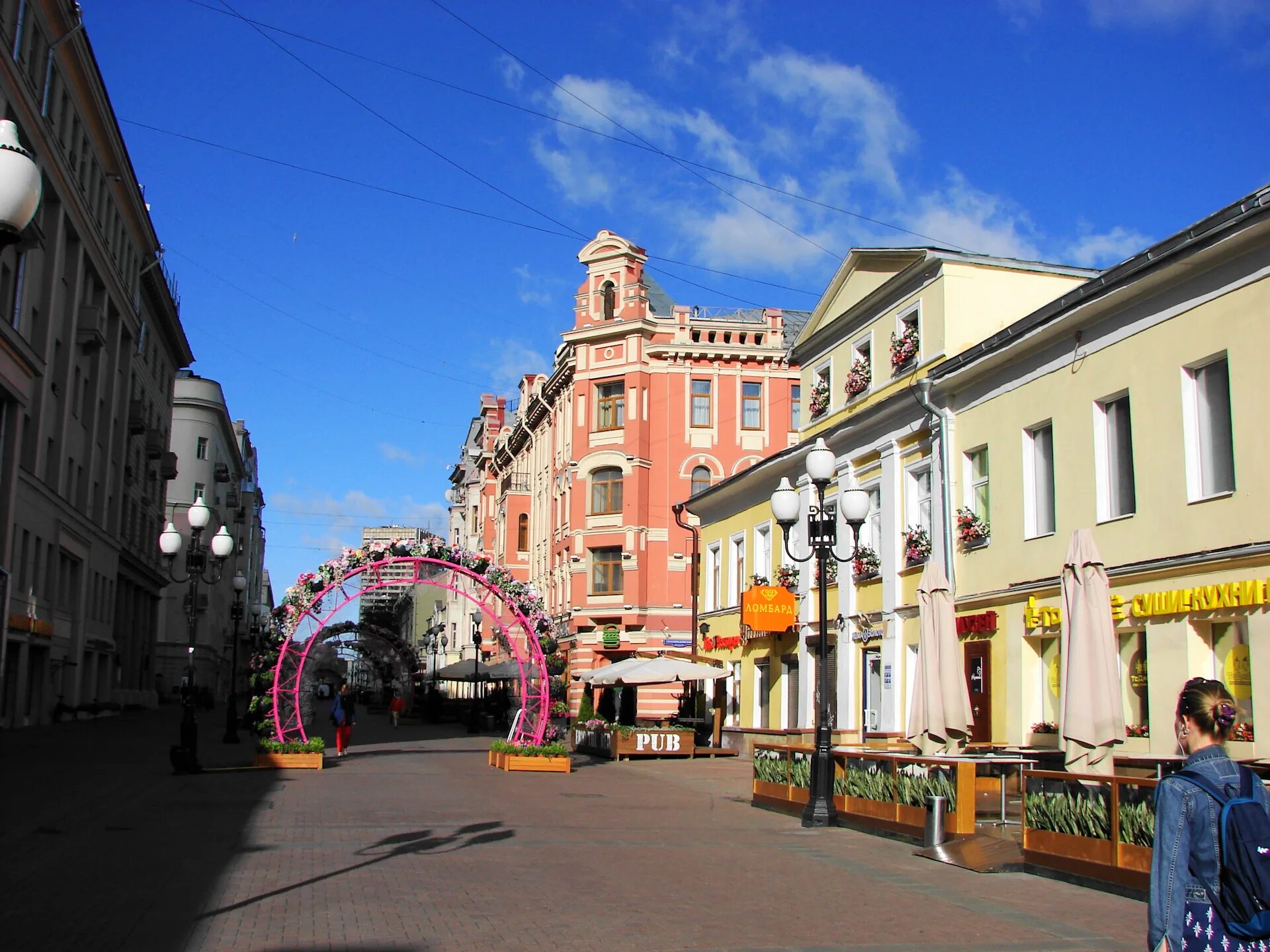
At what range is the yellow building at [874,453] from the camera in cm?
2245

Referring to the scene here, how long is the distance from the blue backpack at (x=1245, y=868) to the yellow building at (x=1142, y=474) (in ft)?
34.7

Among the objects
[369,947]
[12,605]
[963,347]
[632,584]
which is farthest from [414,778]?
[632,584]

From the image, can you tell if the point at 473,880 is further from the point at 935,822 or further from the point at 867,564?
the point at 867,564

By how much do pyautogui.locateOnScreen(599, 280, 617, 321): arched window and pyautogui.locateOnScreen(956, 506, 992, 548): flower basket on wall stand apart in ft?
94.8

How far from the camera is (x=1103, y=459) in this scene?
17.5m

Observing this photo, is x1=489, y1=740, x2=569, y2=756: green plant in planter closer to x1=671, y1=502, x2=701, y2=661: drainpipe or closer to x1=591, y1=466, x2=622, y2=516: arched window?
x1=671, y1=502, x2=701, y2=661: drainpipe

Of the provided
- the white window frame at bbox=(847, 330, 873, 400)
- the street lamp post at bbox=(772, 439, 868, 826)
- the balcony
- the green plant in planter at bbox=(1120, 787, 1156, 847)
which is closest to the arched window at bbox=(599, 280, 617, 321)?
the balcony

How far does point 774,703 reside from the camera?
98.4 feet

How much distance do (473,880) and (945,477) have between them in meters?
13.5

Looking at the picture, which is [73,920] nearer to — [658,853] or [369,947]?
[369,947]

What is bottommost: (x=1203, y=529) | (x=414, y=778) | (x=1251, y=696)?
(x=414, y=778)

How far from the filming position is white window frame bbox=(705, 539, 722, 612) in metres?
34.4

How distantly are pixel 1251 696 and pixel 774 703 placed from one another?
1623 cm

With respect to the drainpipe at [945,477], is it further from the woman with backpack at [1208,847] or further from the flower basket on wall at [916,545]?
the woman with backpack at [1208,847]
